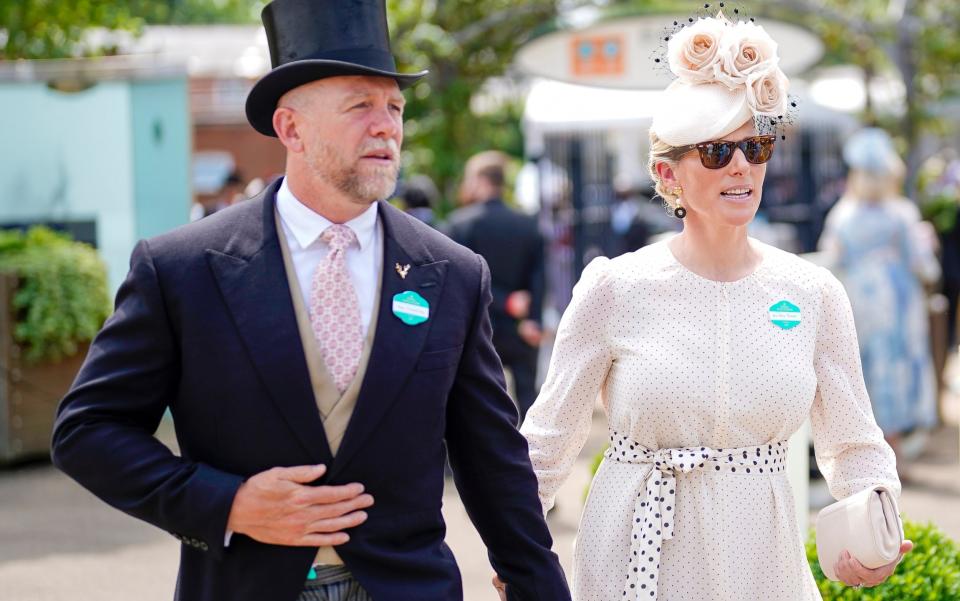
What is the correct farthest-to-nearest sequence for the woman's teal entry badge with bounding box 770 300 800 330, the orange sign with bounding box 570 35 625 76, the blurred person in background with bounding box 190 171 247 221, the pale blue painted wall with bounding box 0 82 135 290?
the blurred person in background with bounding box 190 171 247 221, the orange sign with bounding box 570 35 625 76, the pale blue painted wall with bounding box 0 82 135 290, the woman's teal entry badge with bounding box 770 300 800 330

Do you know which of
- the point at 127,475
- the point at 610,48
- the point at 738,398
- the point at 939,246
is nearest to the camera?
the point at 127,475

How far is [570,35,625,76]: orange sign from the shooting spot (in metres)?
11.6

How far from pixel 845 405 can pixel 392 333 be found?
4.00ft

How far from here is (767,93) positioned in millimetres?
3447

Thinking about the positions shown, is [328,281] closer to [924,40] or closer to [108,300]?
[108,300]

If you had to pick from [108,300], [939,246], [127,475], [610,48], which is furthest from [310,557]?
[939,246]

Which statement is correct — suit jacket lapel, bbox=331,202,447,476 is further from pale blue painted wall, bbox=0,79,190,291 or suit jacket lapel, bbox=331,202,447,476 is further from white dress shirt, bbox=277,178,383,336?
pale blue painted wall, bbox=0,79,190,291

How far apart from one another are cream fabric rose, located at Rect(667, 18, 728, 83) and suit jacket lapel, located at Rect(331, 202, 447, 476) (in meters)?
A: 0.82

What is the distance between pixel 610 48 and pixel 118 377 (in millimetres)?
9222

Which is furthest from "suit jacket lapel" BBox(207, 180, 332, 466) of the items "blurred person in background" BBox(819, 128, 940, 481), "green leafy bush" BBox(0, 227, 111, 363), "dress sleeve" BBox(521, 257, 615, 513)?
"green leafy bush" BBox(0, 227, 111, 363)

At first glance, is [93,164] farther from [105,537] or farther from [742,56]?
[742,56]

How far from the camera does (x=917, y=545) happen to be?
4.34 meters

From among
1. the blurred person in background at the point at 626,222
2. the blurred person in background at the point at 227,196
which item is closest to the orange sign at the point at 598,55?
the blurred person in background at the point at 626,222

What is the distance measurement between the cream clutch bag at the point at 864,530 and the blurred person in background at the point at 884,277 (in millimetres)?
5548
